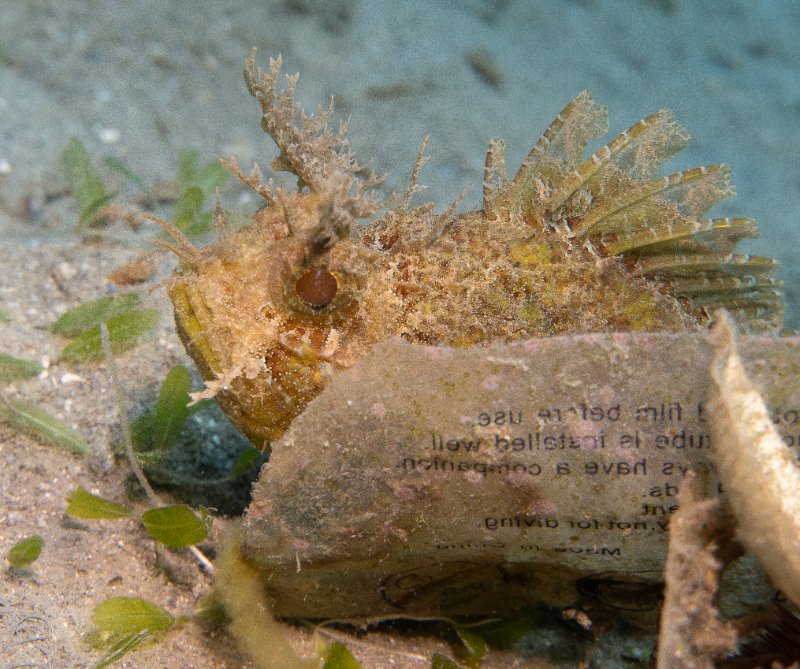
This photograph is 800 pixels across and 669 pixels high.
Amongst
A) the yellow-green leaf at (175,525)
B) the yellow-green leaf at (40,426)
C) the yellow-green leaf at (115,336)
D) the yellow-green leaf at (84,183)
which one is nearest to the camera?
the yellow-green leaf at (175,525)

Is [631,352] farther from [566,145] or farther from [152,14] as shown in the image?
[152,14]

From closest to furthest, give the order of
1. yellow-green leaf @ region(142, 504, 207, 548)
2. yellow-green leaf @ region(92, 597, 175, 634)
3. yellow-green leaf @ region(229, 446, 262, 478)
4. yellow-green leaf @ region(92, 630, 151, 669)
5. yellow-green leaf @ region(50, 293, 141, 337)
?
1. yellow-green leaf @ region(92, 630, 151, 669)
2. yellow-green leaf @ region(92, 597, 175, 634)
3. yellow-green leaf @ region(142, 504, 207, 548)
4. yellow-green leaf @ region(229, 446, 262, 478)
5. yellow-green leaf @ region(50, 293, 141, 337)

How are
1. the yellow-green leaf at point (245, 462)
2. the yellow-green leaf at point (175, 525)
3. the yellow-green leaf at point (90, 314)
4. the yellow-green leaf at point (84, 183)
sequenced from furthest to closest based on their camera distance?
the yellow-green leaf at point (84, 183) < the yellow-green leaf at point (90, 314) < the yellow-green leaf at point (245, 462) < the yellow-green leaf at point (175, 525)

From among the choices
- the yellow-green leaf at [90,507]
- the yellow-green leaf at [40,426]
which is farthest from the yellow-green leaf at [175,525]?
the yellow-green leaf at [40,426]

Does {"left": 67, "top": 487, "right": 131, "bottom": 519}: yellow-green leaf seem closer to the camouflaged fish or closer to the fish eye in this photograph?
the camouflaged fish

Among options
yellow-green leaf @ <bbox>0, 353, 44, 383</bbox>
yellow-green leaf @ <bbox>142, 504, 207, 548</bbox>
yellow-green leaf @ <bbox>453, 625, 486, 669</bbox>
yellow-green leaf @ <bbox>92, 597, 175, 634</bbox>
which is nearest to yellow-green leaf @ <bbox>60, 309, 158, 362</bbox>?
yellow-green leaf @ <bbox>0, 353, 44, 383</bbox>

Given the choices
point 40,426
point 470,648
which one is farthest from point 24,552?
point 470,648

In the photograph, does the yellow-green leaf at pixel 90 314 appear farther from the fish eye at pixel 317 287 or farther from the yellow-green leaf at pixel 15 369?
the fish eye at pixel 317 287
